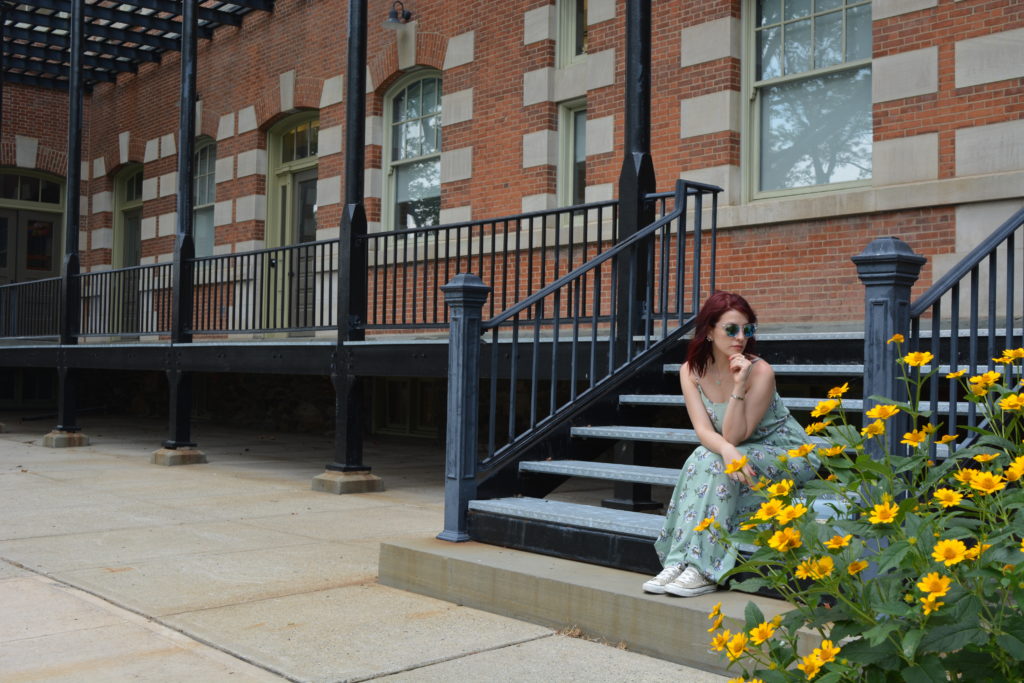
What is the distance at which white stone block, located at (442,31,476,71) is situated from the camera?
12.7 metres

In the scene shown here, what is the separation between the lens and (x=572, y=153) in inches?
463

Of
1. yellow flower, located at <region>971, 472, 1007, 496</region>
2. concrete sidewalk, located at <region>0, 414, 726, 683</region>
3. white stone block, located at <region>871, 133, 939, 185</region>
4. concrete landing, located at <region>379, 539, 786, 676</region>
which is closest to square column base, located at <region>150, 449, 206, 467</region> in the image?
concrete sidewalk, located at <region>0, 414, 726, 683</region>

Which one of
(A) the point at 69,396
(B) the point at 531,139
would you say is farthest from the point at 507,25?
(A) the point at 69,396

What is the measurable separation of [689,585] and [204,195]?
50.2ft

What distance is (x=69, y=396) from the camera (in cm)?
1427

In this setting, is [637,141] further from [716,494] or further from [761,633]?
[761,633]

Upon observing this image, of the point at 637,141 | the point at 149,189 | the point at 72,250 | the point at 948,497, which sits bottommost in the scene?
the point at 948,497

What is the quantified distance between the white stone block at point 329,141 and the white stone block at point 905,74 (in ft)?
25.5

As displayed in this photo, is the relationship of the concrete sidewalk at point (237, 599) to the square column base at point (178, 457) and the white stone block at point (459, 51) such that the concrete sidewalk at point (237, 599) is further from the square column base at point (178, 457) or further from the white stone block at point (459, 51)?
the white stone block at point (459, 51)

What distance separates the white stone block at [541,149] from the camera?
1169 centimetres

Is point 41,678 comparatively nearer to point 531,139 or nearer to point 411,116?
point 531,139

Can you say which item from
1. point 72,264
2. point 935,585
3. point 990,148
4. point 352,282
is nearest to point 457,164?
point 352,282

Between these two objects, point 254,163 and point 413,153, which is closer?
point 413,153

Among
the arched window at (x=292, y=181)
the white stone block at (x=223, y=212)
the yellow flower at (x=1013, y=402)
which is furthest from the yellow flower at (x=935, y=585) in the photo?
the white stone block at (x=223, y=212)
